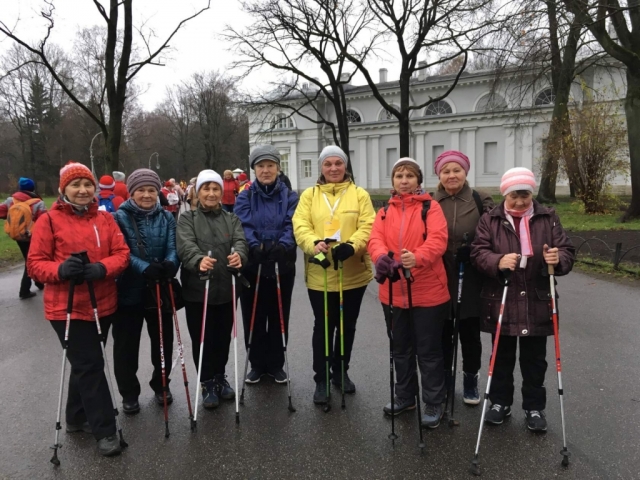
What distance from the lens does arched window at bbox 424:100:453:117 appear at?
40438 mm

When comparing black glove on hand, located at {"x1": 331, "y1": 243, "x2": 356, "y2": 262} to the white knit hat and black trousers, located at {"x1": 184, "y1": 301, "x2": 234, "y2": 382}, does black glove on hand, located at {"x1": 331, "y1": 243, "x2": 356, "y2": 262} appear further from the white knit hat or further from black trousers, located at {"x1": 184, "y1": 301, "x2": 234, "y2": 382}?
the white knit hat

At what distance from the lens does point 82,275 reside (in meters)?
3.18

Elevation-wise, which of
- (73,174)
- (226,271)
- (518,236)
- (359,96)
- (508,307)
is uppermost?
(359,96)

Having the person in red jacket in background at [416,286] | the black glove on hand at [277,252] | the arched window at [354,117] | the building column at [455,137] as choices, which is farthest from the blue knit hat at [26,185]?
the arched window at [354,117]

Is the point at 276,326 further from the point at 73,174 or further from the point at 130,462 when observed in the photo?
the point at 73,174

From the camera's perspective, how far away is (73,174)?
11.0 feet

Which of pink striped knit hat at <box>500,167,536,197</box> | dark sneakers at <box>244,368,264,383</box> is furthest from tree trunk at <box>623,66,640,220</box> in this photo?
dark sneakers at <box>244,368,264,383</box>

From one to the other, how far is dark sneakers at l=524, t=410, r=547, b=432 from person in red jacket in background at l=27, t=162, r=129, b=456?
9.70 ft

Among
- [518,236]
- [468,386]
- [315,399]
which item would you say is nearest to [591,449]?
[468,386]

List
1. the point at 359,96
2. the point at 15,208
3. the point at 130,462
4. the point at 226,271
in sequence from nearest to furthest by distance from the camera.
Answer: the point at 130,462, the point at 226,271, the point at 15,208, the point at 359,96

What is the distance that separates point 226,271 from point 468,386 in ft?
7.35

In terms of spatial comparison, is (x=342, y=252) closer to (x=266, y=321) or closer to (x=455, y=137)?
(x=266, y=321)

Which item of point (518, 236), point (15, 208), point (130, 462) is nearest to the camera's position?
point (130, 462)

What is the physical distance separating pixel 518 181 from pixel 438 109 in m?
39.8
